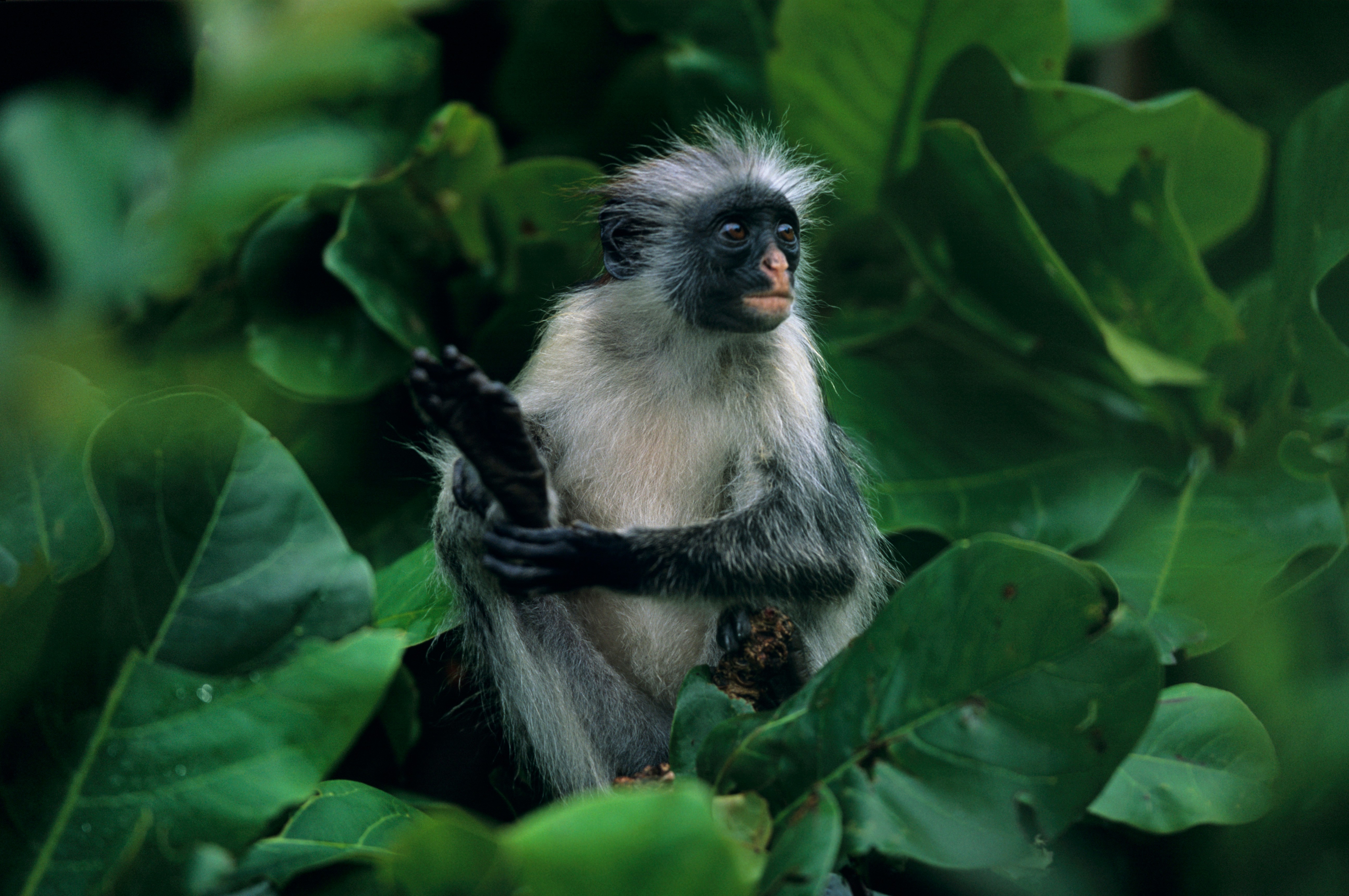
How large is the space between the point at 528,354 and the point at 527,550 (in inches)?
48.7

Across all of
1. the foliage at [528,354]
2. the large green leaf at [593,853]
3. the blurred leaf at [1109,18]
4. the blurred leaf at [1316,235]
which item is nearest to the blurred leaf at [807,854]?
the foliage at [528,354]

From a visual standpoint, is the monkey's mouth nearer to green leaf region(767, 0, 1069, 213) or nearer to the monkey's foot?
the monkey's foot

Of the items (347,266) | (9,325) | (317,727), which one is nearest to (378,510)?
(347,266)

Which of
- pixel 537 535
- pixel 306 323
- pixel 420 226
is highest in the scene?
pixel 420 226

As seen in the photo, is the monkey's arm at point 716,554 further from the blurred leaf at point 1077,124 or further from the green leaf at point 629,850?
the blurred leaf at point 1077,124

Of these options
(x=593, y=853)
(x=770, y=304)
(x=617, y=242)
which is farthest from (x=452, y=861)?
(x=617, y=242)

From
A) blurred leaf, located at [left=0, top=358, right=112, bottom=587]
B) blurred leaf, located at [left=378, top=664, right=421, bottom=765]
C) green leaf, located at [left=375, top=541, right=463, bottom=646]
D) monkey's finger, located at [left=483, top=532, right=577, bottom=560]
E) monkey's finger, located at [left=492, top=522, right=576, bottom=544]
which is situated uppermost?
blurred leaf, located at [left=0, top=358, right=112, bottom=587]

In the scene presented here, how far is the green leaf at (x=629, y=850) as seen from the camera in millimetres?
1015

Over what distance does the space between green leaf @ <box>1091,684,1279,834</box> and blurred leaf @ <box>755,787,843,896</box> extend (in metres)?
0.59

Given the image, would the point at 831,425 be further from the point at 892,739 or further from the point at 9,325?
the point at 9,325

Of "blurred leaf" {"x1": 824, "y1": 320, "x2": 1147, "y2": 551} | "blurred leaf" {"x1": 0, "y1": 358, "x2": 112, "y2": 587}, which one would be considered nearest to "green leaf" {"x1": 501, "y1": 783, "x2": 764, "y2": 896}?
"blurred leaf" {"x1": 0, "y1": 358, "x2": 112, "y2": 587}

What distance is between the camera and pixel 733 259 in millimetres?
2607

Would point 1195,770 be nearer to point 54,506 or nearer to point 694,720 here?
point 694,720

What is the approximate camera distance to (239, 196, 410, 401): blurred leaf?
2777 mm
